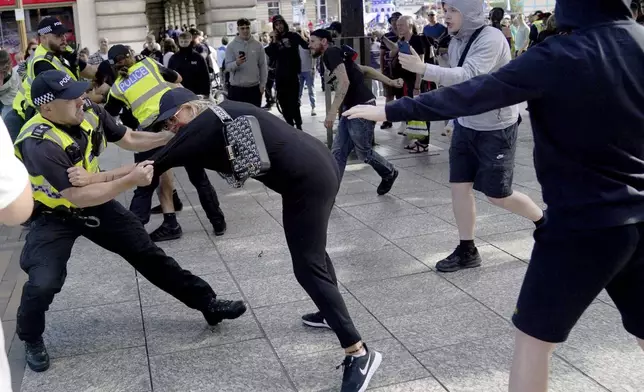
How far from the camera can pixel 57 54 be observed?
25.4ft

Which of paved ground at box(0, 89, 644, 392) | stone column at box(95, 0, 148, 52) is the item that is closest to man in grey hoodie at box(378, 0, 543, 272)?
paved ground at box(0, 89, 644, 392)

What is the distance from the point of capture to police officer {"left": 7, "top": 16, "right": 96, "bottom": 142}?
23.5 feet

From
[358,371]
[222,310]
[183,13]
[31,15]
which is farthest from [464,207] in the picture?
[183,13]

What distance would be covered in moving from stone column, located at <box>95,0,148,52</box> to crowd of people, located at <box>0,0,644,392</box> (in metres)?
17.2

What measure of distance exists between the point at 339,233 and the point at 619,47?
14.8 ft

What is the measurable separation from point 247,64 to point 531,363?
9.92 m

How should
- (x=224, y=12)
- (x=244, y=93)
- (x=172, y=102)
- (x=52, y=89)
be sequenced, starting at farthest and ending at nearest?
1. (x=224, y=12)
2. (x=244, y=93)
3. (x=52, y=89)
4. (x=172, y=102)

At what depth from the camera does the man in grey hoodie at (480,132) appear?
518cm

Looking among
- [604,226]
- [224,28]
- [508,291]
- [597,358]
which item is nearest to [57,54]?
[508,291]

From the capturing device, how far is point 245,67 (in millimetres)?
12047

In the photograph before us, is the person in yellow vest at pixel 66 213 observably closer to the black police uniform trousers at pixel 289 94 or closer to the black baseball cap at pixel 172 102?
the black baseball cap at pixel 172 102

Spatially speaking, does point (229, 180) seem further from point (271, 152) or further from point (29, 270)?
point (29, 270)

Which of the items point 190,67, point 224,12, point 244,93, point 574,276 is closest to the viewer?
point 574,276

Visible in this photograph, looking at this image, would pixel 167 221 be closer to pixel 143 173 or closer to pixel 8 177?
pixel 143 173
